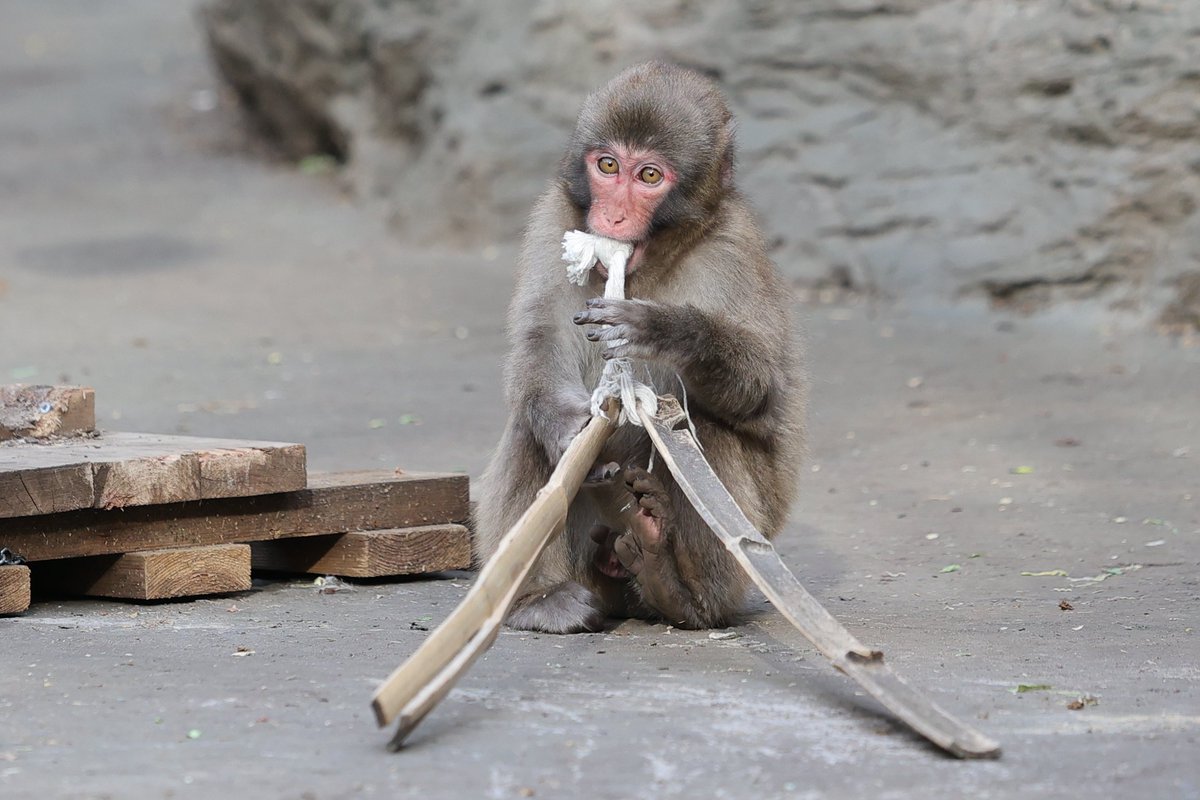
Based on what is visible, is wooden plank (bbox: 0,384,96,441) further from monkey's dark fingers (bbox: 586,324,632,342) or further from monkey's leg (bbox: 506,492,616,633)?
monkey's dark fingers (bbox: 586,324,632,342)

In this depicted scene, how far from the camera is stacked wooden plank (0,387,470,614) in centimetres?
438

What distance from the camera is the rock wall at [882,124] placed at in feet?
32.2

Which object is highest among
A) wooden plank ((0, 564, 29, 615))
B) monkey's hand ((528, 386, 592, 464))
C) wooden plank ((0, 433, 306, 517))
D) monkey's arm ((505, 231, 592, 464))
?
monkey's arm ((505, 231, 592, 464))

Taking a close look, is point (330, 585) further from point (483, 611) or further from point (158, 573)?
point (483, 611)

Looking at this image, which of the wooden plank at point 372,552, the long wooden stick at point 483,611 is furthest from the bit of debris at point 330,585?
the long wooden stick at point 483,611

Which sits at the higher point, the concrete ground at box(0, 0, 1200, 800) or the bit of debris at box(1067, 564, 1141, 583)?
the concrete ground at box(0, 0, 1200, 800)

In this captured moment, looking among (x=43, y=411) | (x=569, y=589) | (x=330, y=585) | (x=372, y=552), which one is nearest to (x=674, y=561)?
(x=569, y=589)

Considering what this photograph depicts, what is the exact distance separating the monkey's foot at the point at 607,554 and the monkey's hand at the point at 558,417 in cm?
28

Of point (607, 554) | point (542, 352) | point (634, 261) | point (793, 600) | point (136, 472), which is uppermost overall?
point (634, 261)

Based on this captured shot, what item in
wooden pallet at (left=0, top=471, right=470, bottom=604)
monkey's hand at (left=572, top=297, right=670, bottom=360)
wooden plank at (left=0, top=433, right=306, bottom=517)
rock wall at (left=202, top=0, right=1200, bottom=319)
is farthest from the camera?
rock wall at (left=202, top=0, right=1200, bottom=319)

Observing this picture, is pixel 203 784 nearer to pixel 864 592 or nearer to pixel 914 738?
pixel 914 738

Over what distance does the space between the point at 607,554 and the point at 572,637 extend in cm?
31

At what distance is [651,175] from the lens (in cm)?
418

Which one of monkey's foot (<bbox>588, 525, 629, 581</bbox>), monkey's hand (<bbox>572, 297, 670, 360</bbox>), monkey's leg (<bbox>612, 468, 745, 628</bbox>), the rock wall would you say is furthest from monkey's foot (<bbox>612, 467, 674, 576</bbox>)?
the rock wall
